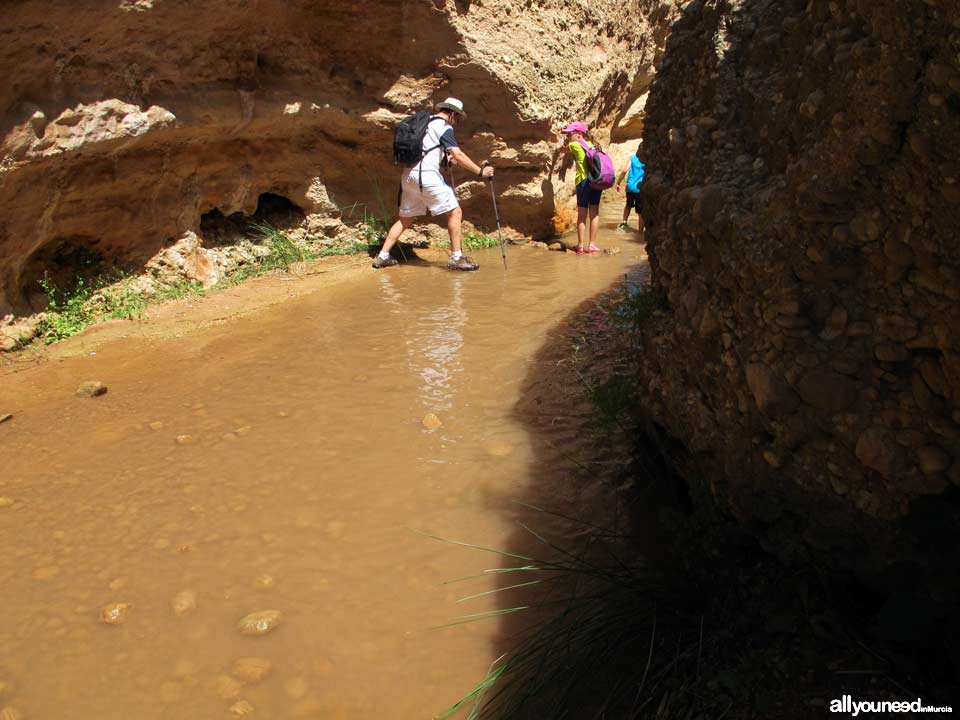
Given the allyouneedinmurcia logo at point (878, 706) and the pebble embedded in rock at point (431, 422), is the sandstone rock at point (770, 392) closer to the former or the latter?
the allyouneedinmurcia logo at point (878, 706)

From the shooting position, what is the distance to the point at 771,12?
7.18 ft

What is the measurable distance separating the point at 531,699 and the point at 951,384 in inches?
51.1

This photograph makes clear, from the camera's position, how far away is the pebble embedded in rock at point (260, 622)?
235 centimetres

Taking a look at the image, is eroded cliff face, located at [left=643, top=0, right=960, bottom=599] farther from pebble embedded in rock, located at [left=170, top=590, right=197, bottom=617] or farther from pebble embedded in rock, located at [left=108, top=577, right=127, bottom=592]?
pebble embedded in rock, located at [left=108, top=577, right=127, bottom=592]

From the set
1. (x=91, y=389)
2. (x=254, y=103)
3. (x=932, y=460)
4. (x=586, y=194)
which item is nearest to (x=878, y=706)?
(x=932, y=460)

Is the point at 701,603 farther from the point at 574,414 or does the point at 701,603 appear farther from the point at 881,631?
the point at 574,414

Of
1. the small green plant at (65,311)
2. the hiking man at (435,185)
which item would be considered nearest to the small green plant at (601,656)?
the small green plant at (65,311)

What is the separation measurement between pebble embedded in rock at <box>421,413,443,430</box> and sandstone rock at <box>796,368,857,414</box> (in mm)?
2208

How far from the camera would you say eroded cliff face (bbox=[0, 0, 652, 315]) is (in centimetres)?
506

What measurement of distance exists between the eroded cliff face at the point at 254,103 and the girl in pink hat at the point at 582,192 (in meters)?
0.42

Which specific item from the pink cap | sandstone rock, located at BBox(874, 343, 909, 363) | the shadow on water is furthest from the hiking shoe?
sandstone rock, located at BBox(874, 343, 909, 363)

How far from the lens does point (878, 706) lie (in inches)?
58.1

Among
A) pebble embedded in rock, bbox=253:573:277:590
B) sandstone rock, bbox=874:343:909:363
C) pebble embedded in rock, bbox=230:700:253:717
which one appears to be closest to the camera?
sandstone rock, bbox=874:343:909:363

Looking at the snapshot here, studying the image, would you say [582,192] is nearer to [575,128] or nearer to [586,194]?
[586,194]
